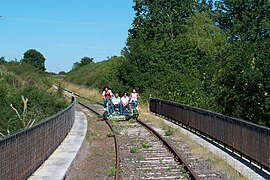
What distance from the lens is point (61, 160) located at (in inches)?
571

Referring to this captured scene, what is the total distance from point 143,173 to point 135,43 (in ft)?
135

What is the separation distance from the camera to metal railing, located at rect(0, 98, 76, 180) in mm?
9789

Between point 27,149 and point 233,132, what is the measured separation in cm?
688

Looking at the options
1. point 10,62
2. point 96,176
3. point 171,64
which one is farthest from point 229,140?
point 10,62

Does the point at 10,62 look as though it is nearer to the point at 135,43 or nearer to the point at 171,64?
the point at 135,43

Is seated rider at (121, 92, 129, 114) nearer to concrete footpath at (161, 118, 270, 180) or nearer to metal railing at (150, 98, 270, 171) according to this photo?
metal railing at (150, 98, 270, 171)

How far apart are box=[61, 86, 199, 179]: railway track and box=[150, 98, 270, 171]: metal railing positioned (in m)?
1.78

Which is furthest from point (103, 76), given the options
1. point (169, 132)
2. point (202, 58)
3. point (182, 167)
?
point (182, 167)

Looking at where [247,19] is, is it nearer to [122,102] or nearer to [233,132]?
[122,102]

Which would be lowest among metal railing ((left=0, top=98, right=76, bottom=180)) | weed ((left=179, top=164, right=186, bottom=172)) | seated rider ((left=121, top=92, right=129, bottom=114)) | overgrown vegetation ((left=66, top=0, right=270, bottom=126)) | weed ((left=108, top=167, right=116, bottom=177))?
weed ((left=108, top=167, right=116, bottom=177))

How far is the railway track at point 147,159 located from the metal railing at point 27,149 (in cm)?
204

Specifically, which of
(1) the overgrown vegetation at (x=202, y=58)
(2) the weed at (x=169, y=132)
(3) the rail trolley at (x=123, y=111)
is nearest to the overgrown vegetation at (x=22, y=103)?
(3) the rail trolley at (x=123, y=111)

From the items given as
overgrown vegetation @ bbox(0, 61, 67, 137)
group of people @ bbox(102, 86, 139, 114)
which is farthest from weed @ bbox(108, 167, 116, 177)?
group of people @ bbox(102, 86, 139, 114)

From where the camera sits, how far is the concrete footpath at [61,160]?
12273 millimetres
